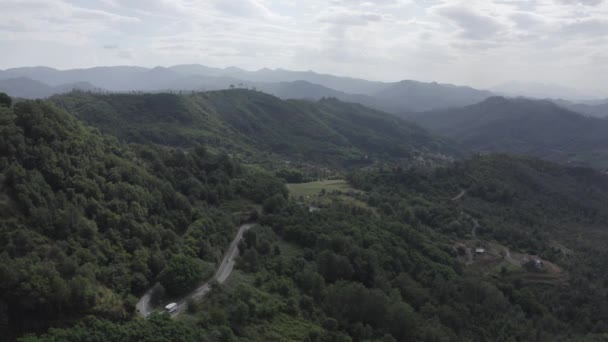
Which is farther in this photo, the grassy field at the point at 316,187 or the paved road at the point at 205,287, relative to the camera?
the grassy field at the point at 316,187

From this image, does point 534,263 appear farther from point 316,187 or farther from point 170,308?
point 170,308

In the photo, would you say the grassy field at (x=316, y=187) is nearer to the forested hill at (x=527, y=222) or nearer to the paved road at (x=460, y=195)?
the forested hill at (x=527, y=222)

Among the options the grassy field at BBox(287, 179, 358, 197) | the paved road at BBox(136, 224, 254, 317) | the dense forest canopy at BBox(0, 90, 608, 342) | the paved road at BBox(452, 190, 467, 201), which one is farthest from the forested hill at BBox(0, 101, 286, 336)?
the paved road at BBox(452, 190, 467, 201)

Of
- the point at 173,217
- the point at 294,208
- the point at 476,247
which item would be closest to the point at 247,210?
the point at 294,208

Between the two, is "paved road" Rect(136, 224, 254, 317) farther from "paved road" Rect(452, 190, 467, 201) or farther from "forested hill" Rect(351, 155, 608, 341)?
"paved road" Rect(452, 190, 467, 201)

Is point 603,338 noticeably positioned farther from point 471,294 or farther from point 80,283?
point 80,283

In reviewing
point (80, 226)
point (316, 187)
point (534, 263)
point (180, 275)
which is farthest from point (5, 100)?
point (534, 263)

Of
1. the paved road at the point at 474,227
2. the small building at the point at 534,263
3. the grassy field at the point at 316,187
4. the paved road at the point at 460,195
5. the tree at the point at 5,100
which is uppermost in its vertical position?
the tree at the point at 5,100

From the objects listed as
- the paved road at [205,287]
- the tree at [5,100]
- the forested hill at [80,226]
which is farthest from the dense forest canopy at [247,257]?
the paved road at [205,287]
